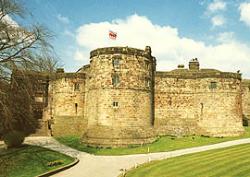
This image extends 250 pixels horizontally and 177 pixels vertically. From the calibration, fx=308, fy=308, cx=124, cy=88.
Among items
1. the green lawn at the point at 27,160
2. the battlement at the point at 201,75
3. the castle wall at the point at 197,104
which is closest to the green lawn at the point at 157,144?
the castle wall at the point at 197,104

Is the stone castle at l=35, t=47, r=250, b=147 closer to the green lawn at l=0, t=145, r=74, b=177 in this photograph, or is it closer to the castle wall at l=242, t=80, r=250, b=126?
the green lawn at l=0, t=145, r=74, b=177

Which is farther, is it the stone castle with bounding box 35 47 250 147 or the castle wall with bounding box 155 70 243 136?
the castle wall with bounding box 155 70 243 136

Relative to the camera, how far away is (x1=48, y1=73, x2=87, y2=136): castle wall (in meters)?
42.0

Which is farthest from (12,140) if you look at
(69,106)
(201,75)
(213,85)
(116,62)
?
(213,85)

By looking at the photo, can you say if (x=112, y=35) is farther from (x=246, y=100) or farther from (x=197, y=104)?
(x=246, y=100)

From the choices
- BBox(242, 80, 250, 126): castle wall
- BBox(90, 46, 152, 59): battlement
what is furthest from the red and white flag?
BBox(242, 80, 250, 126): castle wall

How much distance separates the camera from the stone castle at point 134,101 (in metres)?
34.5

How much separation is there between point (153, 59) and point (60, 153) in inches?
722

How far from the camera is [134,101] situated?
3509 cm

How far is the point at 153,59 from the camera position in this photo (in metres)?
41.2

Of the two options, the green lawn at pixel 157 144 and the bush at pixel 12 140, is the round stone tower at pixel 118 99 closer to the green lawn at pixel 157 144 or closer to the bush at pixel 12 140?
the green lawn at pixel 157 144

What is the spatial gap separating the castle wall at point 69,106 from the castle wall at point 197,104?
10.4m

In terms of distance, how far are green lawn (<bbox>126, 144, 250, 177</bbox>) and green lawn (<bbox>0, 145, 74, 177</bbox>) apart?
788 centimetres

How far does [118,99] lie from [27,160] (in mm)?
11989
